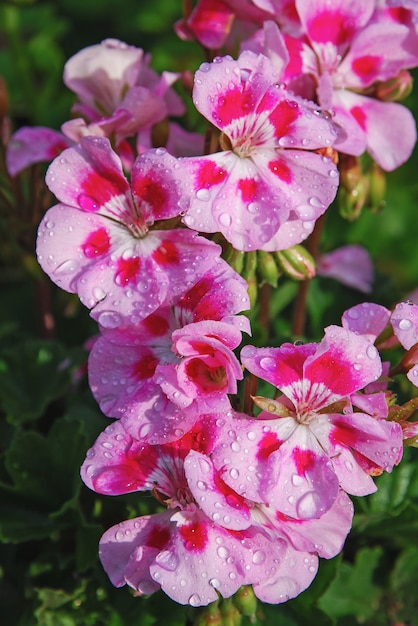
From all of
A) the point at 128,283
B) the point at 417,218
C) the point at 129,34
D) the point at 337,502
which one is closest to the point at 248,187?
the point at 128,283

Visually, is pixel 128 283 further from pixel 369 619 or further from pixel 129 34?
pixel 129 34

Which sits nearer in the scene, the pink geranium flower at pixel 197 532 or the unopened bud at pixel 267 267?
the pink geranium flower at pixel 197 532

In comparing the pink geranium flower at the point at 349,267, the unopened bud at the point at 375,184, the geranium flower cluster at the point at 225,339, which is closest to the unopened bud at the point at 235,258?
the geranium flower cluster at the point at 225,339

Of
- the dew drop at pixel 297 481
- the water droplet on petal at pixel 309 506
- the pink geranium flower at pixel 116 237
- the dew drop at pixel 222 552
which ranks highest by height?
the pink geranium flower at pixel 116 237

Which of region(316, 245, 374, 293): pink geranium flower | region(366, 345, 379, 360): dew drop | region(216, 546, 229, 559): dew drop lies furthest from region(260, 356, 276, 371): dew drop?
region(316, 245, 374, 293): pink geranium flower

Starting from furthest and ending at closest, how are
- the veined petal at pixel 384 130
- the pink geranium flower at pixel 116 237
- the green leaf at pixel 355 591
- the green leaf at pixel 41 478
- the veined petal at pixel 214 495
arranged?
1. the green leaf at pixel 355 591
2. the green leaf at pixel 41 478
3. the veined petal at pixel 384 130
4. the pink geranium flower at pixel 116 237
5. the veined petal at pixel 214 495

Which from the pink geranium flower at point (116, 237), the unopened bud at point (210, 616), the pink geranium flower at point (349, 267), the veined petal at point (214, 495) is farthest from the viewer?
the pink geranium flower at point (349, 267)

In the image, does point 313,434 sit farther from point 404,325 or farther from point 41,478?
point 41,478

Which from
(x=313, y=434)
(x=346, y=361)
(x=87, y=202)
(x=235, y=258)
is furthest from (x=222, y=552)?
(x=87, y=202)

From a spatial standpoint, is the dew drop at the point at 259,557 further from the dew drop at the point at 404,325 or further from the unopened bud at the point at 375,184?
the unopened bud at the point at 375,184
